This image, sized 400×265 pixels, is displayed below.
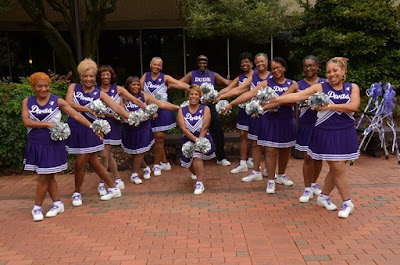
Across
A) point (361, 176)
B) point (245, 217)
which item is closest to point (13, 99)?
point (245, 217)

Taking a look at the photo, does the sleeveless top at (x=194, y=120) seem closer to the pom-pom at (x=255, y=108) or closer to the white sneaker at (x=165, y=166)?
the pom-pom at (x=255, y=108)

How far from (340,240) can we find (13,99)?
19.6ft

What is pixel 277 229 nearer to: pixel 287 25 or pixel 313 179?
pixel 313 179

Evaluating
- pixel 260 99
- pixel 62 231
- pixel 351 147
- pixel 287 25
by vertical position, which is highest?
pixel 287 25

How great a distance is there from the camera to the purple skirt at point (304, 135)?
5.27 metres

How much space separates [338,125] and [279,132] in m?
1.04

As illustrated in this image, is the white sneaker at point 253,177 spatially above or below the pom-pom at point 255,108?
below

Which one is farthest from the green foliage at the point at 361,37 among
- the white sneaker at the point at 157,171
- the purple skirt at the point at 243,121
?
the white sneaker at the point at 157,171

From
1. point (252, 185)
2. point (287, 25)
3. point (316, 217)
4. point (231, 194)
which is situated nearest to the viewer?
point (316, 217)

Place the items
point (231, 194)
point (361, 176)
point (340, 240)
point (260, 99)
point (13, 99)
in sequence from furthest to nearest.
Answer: point (13, 99)
point (361, 176)
point (231, 194)
point (260, 99)
point (340, 240)

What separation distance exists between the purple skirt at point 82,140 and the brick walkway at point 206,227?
0.79 metres

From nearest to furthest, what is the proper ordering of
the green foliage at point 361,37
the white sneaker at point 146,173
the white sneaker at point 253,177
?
the white sneaker at point 253,177, the white sneaker at point 146,173, the green foliage at point 361,37

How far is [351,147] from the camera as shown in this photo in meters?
4.65

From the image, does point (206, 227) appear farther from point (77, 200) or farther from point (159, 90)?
point (159, 90)
